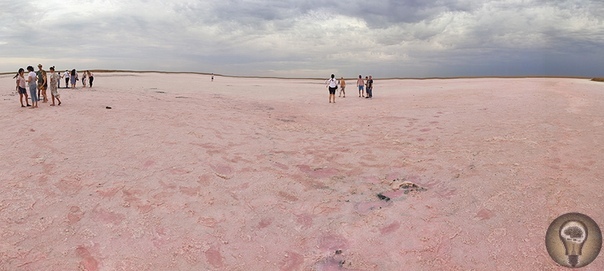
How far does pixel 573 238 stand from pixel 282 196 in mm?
4823

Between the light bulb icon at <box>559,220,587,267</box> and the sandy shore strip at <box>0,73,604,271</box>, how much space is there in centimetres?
27

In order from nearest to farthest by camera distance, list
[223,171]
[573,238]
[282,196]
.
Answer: [573,238] → [282,196] → [223,171]

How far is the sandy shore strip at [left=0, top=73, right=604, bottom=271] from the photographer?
541 cm

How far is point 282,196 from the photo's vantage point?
733 centimetres

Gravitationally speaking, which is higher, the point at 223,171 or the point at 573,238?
the point at 223,171

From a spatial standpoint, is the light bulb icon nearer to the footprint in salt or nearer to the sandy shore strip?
the sandy shore strip

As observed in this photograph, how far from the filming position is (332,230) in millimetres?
6168

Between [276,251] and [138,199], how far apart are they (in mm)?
2961

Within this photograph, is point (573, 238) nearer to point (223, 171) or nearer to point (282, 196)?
point (282, 196)

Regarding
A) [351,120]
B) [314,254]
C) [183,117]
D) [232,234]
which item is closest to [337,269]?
[314,254]

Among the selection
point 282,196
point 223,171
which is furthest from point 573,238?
point 223,171

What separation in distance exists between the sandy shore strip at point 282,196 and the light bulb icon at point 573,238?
266mm

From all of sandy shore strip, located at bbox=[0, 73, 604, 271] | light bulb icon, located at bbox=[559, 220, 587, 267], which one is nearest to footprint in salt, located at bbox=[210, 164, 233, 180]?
sandy shore strip, located at bbox=[0, 73, 604, 271]

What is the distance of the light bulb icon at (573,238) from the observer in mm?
4990
